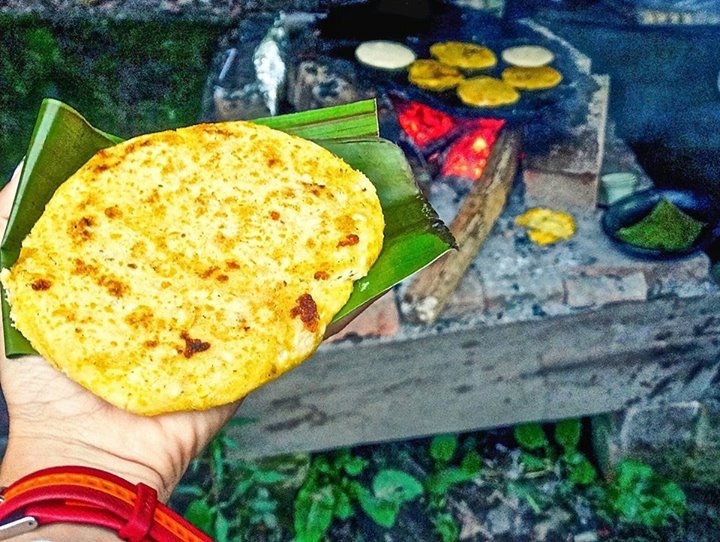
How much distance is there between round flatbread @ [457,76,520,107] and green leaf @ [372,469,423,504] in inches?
83.3

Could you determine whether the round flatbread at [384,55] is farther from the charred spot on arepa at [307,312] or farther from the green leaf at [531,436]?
the charred spot on arepa at [307,312]

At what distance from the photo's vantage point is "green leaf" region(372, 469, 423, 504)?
381 centimetres

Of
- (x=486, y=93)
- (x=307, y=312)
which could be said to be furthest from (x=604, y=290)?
(x=307, y=312)

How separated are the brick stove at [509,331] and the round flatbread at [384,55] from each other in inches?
11.5

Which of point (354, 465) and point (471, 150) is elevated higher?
point (471, 150)

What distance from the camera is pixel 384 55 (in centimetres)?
432

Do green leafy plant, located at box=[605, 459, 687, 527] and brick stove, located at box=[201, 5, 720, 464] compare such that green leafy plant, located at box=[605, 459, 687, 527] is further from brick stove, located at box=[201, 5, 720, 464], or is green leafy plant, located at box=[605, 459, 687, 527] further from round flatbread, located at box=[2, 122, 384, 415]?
round flatbread, located at box=[2, 122, 384, 415]

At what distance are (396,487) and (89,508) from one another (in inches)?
97.9

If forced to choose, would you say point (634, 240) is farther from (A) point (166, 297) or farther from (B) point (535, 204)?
(A) point (166, 297)

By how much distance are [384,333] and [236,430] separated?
100 cm

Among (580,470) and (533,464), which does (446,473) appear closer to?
(533,464)

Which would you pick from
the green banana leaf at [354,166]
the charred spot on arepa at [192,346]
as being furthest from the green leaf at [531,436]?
the charred spot on arepa at [192,346]

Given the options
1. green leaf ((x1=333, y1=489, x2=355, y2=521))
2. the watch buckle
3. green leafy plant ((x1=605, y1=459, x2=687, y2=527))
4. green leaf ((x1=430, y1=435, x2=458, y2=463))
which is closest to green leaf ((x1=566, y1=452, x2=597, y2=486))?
green leafy plant ((x1=605, y1=459, x2=687, y2=527))

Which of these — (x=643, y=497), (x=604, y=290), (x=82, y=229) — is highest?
(x=82, y=229)
